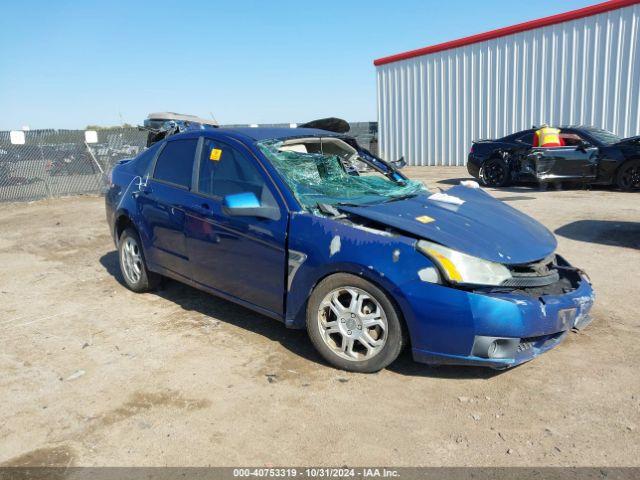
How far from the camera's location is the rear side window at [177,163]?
4.58 meters

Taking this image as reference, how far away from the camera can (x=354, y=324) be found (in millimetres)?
3436

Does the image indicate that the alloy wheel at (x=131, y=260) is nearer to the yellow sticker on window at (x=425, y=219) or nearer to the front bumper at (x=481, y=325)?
the yellow sticker on window at (x=425, y=219)

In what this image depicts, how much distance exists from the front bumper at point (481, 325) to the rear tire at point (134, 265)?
9.83ft

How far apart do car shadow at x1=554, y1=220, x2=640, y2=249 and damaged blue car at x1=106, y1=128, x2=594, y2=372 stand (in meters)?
3.16

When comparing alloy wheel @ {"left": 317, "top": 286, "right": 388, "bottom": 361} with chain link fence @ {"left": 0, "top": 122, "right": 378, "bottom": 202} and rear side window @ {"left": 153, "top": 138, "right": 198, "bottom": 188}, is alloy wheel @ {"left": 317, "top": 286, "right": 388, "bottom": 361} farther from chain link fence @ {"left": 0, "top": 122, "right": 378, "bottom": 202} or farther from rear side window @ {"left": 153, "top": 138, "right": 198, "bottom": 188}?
chain link fence @ {"left": 0, "top": 122, "right": 378, "bottom": 202}

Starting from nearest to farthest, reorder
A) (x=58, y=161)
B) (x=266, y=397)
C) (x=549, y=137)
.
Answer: (x=266, y=397) < (x=549, y=137) < (x=58, y=161)

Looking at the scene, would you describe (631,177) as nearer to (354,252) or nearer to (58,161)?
(354,252)

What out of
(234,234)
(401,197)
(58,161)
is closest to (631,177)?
(401,197)

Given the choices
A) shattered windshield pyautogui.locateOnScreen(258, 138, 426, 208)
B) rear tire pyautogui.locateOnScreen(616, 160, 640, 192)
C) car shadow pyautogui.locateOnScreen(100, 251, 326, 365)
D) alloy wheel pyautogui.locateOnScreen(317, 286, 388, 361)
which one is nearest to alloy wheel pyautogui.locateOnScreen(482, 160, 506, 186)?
rear tire pyautogui.locateOnScreen(616, 160, 640, 192)

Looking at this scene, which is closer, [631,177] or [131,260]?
[131,260]

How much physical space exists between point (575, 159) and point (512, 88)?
7.37 m

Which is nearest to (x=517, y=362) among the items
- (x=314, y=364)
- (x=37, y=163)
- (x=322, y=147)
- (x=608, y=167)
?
(x=314, y=364)

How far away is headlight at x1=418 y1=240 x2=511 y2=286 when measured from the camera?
3135 millimetres

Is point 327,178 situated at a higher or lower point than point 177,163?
lower
